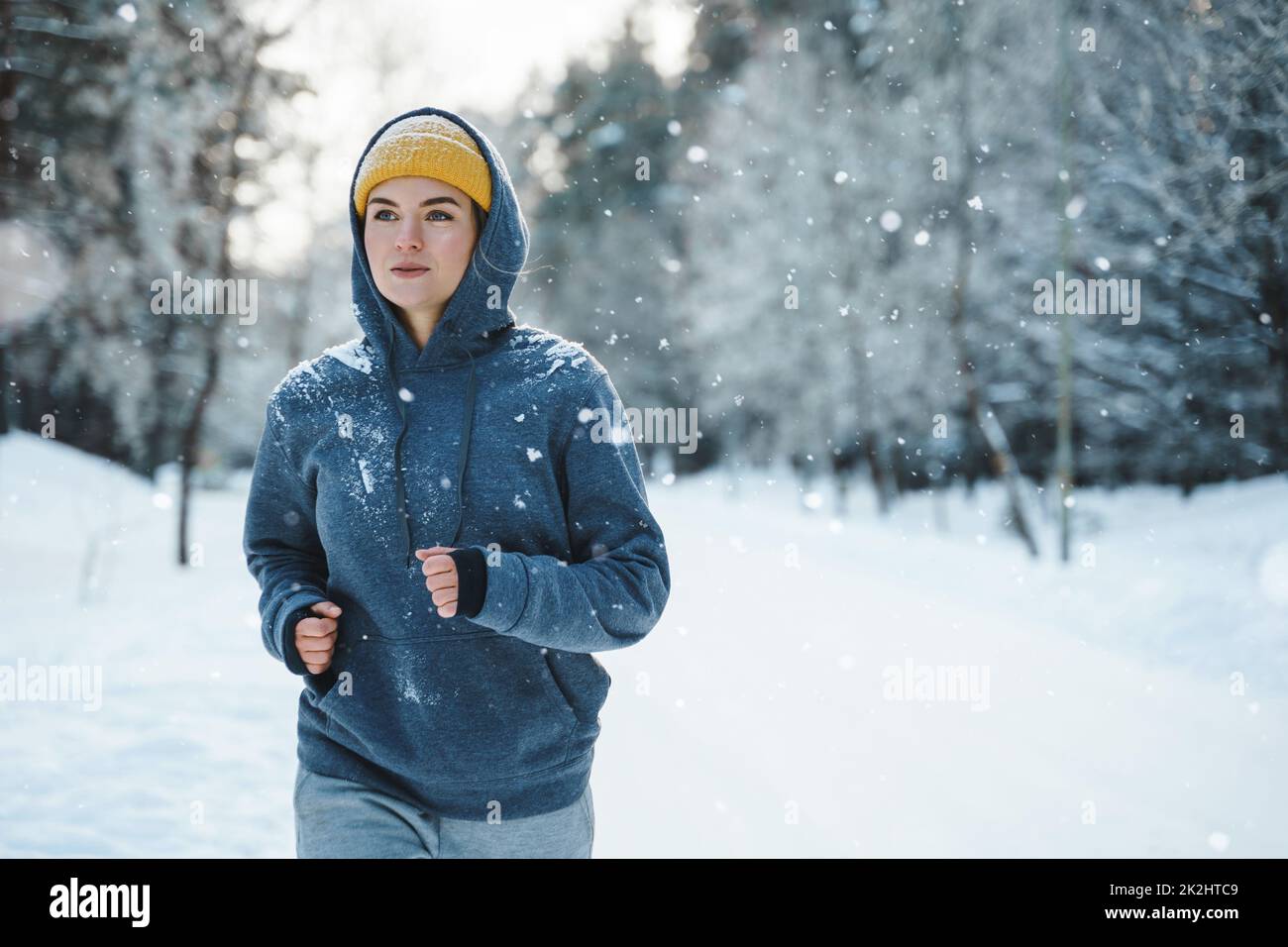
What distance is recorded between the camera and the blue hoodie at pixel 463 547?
201 cm

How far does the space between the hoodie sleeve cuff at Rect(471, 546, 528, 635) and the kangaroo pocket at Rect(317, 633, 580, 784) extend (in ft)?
0.79

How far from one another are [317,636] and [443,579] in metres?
0.42

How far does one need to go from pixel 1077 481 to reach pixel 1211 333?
8.97 meters

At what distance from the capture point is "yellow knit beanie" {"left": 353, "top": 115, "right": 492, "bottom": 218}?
84.2 inches

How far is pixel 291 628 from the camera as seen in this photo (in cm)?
201

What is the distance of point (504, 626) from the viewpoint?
6.00 ft

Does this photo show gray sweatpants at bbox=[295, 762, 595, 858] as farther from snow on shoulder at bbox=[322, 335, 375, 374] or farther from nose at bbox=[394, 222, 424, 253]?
nose at bbox=[394, 222, 424, 253]

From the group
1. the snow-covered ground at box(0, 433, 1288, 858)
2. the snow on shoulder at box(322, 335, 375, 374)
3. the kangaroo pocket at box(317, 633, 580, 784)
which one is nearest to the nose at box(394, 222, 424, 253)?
the snow on shoulder at box(322, 335, 375, 374)

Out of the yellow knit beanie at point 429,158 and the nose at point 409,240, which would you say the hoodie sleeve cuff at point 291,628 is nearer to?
the nose at point 409,240

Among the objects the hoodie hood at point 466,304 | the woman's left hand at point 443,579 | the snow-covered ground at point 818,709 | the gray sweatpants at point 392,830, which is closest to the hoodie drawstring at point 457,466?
the hoodie hood at point 466,304

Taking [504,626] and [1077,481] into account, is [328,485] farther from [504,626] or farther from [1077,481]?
[1077,481]

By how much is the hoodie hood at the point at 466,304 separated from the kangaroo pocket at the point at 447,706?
0.42 m
